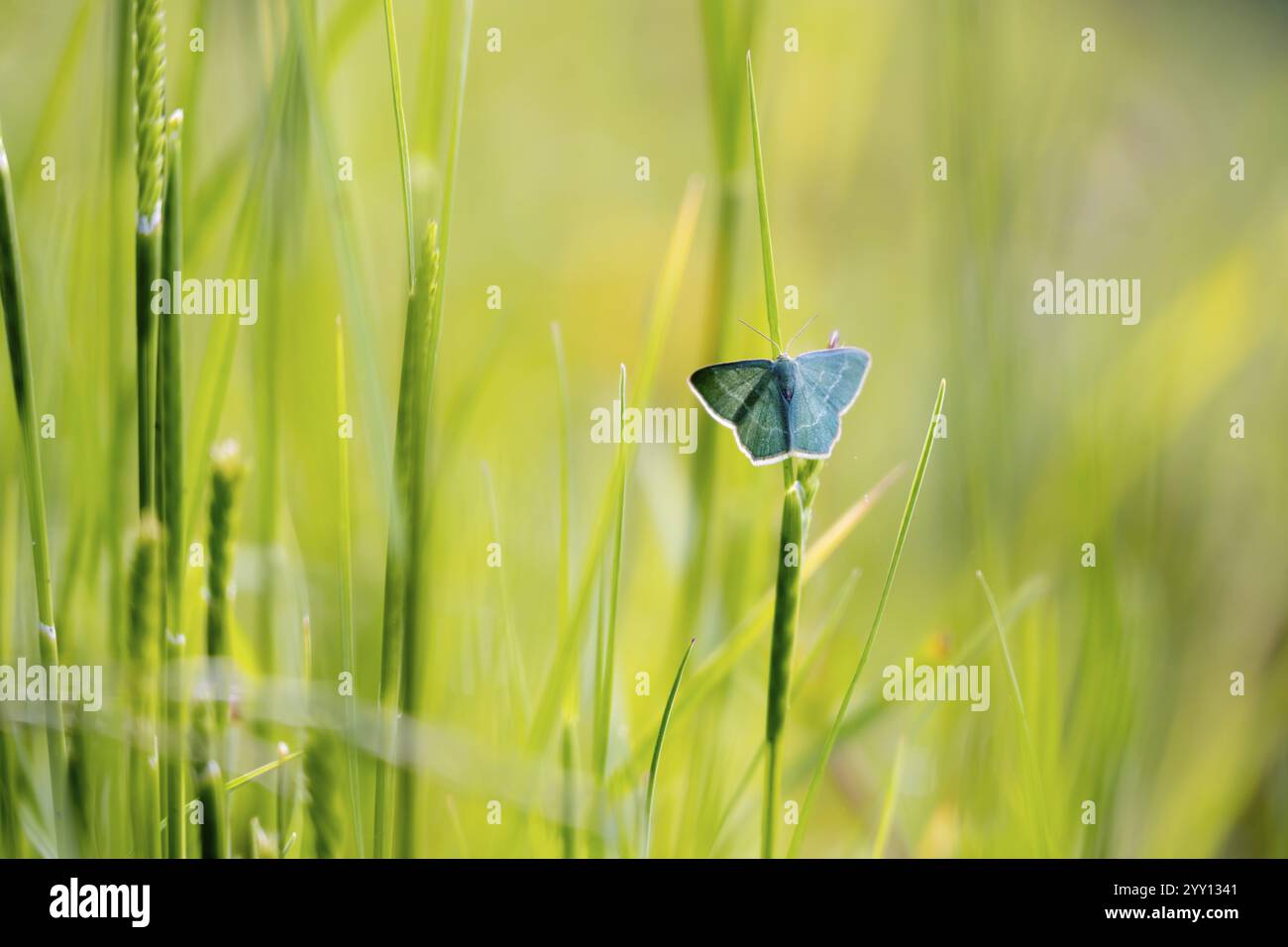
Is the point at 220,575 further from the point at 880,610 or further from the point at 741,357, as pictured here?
the point at 741,357

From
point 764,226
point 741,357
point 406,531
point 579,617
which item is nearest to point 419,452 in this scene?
point 406,531

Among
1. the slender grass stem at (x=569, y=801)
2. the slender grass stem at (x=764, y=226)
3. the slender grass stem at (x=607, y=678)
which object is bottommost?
the slender grass stem at (x=569, y=801)

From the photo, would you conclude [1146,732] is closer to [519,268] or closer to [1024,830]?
[1024,830]

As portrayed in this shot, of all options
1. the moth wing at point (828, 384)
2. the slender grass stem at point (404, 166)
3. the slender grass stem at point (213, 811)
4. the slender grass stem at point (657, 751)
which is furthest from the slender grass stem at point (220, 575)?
the moth wing at point (828, 384)

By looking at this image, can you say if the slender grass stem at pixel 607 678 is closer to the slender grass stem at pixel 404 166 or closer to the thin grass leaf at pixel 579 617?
the thin grass leaf at pixel 579 617

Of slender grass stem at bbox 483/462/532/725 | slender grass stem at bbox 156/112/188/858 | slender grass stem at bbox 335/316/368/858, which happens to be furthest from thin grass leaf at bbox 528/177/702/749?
slender grass stem at bbox 156/112/188/858
